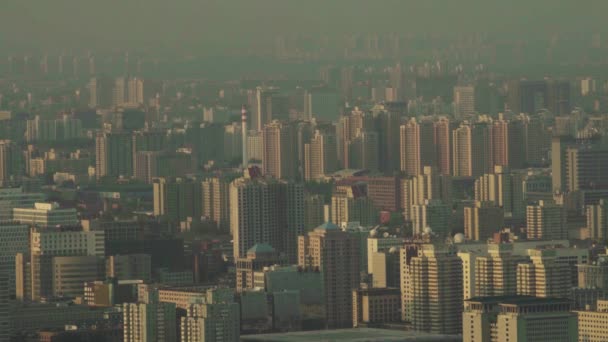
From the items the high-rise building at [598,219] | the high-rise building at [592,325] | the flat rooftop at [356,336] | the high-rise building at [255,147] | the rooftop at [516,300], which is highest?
the high-rise building at [255,147]

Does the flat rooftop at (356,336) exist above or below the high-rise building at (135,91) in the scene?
below

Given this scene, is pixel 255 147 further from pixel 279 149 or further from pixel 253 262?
pixel 253 262

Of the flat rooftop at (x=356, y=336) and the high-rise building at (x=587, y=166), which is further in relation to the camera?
the high-rise building at (x=587, y=166)

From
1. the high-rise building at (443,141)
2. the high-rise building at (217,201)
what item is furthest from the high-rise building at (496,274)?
the high-rise building at (443,141)

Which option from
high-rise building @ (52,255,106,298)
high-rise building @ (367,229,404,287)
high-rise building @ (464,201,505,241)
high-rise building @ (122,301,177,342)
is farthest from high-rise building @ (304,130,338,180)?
high-rise building @ (122,301,177,342)

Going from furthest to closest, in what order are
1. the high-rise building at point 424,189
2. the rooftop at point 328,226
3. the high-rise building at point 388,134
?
the high-rise building at point 388,134, the high-rise building at point 424,189, the rooftop at point 328,226

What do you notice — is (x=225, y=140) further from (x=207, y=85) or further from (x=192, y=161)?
(x=207, y=85)

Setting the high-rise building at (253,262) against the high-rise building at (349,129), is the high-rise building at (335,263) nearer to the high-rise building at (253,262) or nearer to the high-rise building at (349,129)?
the high-rise building at (253,262)
